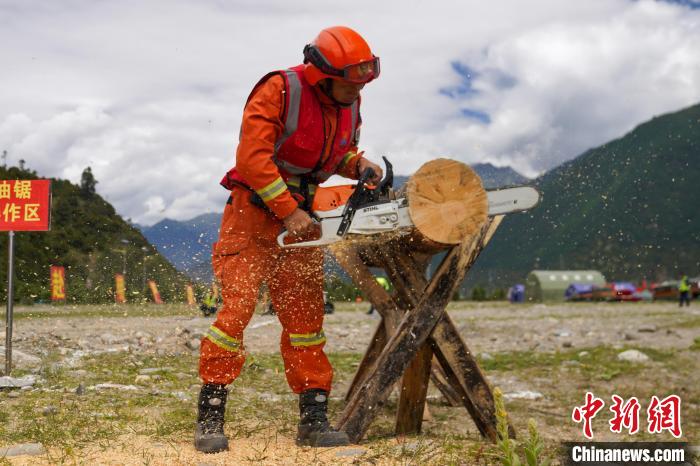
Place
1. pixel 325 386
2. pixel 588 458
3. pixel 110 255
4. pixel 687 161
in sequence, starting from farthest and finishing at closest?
1. pixel 687 161
2. pixel 110 255
3. pixel 325 386
4. pixel 588 458

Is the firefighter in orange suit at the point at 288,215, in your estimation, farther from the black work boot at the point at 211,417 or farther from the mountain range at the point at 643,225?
the mountain range at the point at 643,225

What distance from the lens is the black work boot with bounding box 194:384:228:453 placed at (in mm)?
3570

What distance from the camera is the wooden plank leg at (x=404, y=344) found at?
3.96 meters

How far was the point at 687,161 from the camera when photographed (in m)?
152

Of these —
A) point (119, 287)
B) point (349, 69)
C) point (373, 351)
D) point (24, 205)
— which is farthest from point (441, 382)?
point (119, 287)

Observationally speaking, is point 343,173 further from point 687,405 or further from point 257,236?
point 687,405

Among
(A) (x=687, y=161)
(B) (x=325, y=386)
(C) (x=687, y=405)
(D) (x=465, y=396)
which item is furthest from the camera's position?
(A) (x=687, y=161)

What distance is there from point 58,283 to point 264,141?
1699 centimetres

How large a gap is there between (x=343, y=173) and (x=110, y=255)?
4.49 meters

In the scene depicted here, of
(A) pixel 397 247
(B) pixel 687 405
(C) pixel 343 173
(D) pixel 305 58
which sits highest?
(D) pixel 305 58

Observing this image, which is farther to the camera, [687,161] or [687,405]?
[687,161]

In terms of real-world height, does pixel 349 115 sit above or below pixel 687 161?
below

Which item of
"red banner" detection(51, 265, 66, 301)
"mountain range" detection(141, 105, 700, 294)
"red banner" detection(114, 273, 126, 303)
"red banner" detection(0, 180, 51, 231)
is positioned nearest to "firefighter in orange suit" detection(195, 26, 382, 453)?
"red banner" detection(0, 180, 51, 231)

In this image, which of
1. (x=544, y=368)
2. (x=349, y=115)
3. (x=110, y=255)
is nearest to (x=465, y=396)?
(x=349, y=115)
